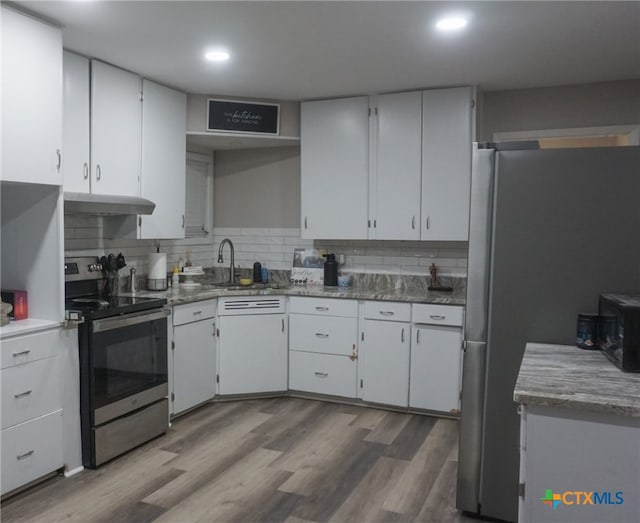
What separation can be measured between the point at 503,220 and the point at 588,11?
1161mm

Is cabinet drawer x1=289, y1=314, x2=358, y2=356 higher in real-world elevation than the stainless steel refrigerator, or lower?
lower

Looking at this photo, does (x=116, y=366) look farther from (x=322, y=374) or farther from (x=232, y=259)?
(x=232, y=259)

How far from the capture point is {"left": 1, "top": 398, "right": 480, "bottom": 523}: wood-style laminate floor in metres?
2.64

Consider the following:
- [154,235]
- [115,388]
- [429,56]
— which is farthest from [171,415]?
[429,56]

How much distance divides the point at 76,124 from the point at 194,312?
1.47 meters

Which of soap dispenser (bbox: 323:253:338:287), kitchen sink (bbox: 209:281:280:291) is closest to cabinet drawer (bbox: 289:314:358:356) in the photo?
kitchen sink (bbox: 209:281:280:291)

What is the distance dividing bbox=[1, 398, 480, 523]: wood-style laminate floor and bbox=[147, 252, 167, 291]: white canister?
1.01m

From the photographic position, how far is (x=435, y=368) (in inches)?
157

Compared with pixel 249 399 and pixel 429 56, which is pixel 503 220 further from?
pixel 249 399

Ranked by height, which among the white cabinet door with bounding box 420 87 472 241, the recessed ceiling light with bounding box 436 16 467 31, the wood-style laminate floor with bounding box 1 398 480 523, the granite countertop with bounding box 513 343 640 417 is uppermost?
the recessed ceiling light with bounding box 436 16 467 31

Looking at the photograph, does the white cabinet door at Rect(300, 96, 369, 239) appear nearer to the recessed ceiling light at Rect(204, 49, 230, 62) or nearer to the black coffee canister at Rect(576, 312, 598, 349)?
the recessed ceiling light at Rect(204, 49, 230, 62)

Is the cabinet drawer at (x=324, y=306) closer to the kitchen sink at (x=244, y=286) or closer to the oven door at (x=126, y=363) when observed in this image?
the kitchen sink at (x=244, y=286)

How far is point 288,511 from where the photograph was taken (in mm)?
2672

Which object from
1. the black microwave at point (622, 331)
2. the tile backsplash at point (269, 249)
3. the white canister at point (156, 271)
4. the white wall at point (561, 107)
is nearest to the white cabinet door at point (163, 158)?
the white canister at point (156, 271)
